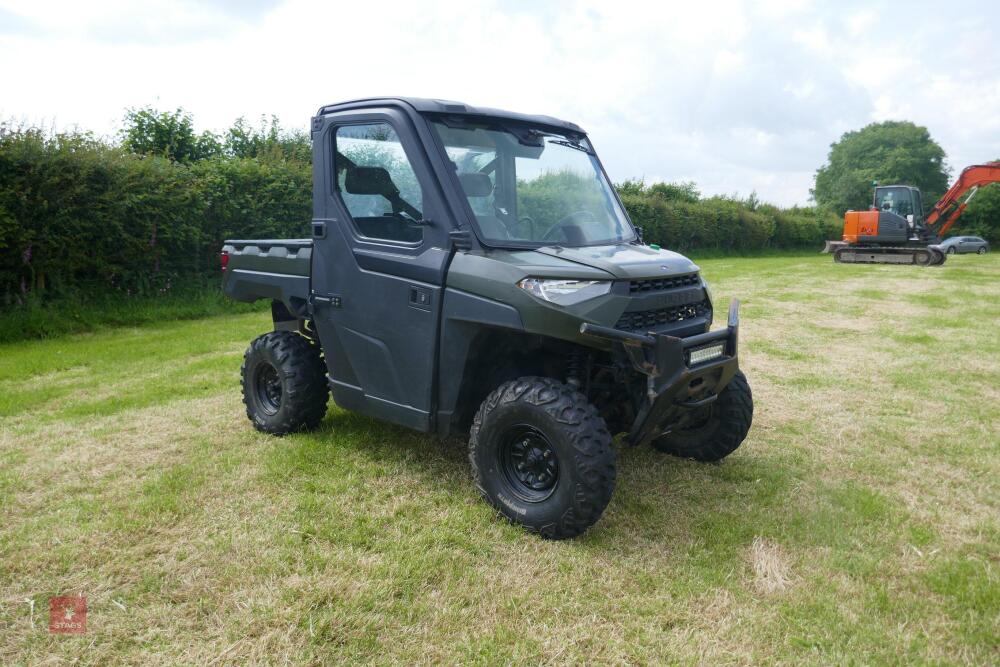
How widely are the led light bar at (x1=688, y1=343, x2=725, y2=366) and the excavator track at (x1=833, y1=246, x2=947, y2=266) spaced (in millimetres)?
22510

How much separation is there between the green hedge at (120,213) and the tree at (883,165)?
55353mm

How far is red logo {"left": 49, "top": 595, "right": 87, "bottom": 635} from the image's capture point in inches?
116

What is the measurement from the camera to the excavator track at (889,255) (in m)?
22.7

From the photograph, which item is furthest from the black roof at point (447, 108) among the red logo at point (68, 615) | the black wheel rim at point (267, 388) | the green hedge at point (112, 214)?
the green hedge at point (112, 214)

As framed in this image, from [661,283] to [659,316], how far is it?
0.18 m

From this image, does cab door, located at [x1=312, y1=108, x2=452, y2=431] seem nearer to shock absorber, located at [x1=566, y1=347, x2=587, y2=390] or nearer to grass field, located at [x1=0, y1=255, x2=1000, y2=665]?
grass field, located at [x1=0, y1=255, x2=1000, y2=665]

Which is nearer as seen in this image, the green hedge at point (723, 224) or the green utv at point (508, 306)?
the green utv at point (508, 306)

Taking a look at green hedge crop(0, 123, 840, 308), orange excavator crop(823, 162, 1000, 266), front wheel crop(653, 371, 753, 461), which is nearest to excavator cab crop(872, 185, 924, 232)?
orange excavator crop(823, 162, 1000, 266)

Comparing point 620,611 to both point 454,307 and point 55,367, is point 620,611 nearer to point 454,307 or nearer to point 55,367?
point 454,307

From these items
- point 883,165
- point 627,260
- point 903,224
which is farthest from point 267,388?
point 883,165

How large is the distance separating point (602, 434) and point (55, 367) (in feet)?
22.1

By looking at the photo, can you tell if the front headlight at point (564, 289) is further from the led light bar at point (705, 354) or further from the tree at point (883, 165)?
the tree at point (883, 165)

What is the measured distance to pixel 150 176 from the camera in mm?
10969

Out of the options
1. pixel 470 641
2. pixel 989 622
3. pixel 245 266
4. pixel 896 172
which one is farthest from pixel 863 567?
pixel 896 172
